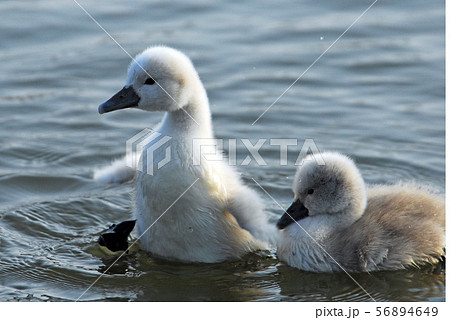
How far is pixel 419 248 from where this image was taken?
5379 mm

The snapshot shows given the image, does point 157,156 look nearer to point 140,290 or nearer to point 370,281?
point 140,290

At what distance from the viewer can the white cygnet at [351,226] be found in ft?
17.5

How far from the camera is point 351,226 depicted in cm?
544

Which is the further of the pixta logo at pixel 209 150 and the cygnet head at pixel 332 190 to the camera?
the pixta logo at pixel 209 150

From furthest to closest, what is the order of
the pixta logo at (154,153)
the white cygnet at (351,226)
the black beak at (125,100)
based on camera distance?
1. the black beak at (125,100)
2. the pixta logo at (154,153)
3. the white cygnet at (351,226)

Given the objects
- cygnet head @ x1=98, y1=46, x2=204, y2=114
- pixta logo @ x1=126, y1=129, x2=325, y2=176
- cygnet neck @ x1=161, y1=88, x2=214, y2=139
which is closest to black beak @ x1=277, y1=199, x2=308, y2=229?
pixta logo @ x1=126, y1=129, x2=325, y2=176

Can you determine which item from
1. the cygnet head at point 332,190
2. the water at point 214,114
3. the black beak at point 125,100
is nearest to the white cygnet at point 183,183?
the black beak at point 125,100

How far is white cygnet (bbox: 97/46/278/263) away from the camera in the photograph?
548 cm

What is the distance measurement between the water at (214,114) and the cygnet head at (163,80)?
1.14 meters

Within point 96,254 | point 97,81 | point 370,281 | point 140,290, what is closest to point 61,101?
point 97,81

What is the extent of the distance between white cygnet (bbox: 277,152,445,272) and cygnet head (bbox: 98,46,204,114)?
3.19 feet

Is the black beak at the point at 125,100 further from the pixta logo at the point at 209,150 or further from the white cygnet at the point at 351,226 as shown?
the white cygnet at the point at 351,226

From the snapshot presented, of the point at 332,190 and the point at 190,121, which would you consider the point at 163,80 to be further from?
the point at 332,190

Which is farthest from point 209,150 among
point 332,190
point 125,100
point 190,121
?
point 332,190
